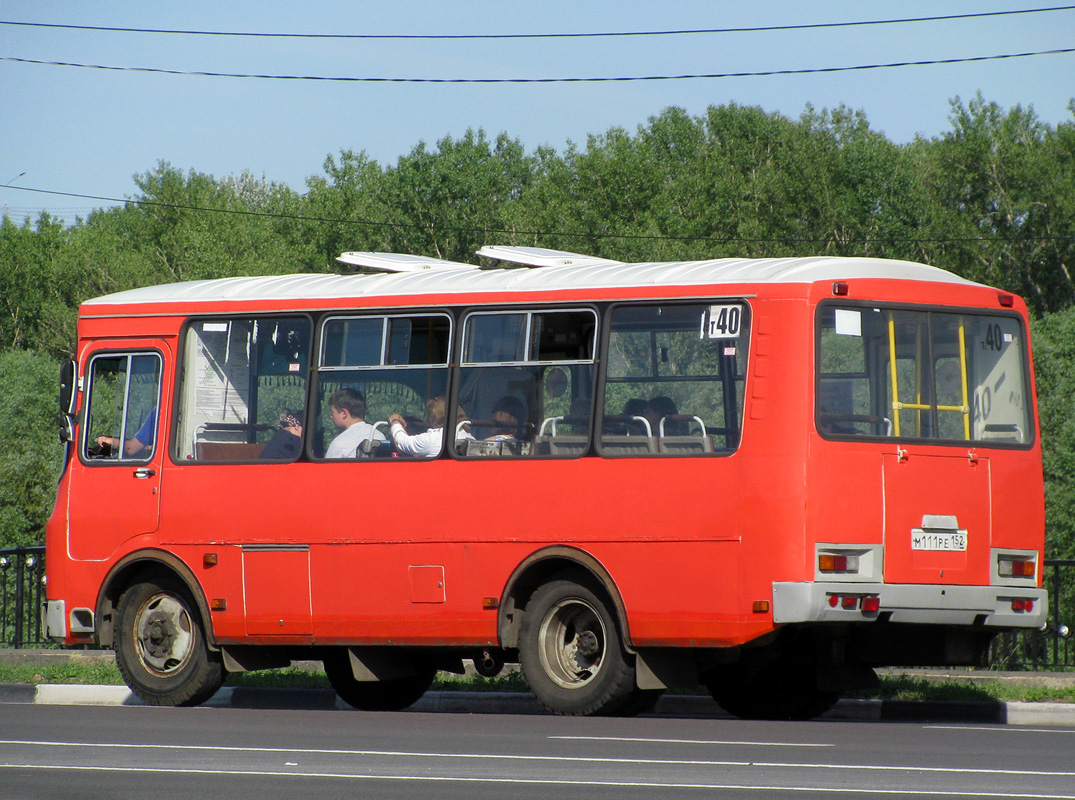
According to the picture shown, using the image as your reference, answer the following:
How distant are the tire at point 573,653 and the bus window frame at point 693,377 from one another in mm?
1009

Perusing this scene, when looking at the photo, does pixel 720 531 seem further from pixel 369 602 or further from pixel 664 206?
pixel 664 206

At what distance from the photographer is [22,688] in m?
14.8

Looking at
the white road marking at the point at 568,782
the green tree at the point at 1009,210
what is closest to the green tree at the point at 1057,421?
the green tree at the point at 1009,210

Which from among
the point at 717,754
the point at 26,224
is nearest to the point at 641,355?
the point at 717,754

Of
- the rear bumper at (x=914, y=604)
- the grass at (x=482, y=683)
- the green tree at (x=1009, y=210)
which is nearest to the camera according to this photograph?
the rear bumper at (x=914, y=604)

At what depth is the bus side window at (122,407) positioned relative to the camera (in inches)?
534

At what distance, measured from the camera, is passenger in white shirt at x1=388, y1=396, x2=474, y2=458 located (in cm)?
1222

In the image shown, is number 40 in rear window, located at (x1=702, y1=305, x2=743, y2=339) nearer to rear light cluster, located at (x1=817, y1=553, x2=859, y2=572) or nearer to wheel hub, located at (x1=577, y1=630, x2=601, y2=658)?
rear light cluster, located at (x1=817, y1=553, x2=859, y2=572)

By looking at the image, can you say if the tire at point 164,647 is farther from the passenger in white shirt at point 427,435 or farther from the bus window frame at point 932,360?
the bus window frame at point 932,360

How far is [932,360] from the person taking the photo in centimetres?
1130

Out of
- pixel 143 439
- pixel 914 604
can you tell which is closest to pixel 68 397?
pixel 143 439

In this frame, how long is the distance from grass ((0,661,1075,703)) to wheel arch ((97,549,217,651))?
5.55 feet

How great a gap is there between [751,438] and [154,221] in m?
84.2

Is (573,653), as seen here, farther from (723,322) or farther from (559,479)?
(723,322)
